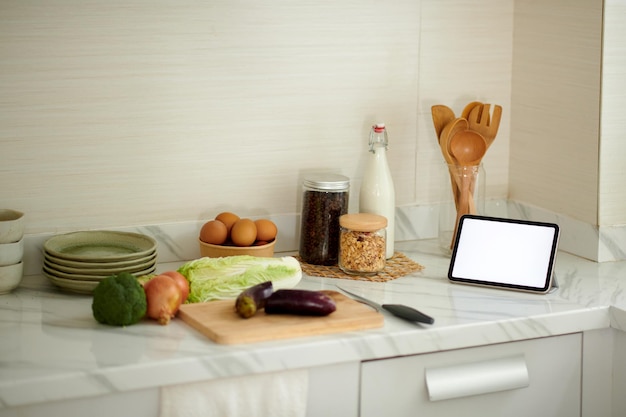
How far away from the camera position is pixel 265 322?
1.69 m

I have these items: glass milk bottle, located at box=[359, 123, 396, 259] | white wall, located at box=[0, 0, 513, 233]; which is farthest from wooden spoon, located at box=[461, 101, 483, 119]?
glass milk bottle, located at box=[359, 123, 396, 259]

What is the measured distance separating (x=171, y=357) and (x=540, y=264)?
90 cm

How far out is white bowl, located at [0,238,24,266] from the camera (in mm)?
1861

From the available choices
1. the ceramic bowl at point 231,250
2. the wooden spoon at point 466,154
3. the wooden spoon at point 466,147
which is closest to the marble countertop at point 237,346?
the ceramic bowl at point 231,250

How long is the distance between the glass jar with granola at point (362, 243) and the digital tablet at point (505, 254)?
0.17 m

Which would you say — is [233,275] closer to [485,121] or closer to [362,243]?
[362,243]

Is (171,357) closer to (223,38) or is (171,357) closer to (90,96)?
(90,96)

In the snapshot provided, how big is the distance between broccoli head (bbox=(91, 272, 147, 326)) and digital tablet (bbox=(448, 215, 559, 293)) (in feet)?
2.43

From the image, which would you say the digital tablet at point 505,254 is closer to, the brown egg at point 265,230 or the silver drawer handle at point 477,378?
the silver drawer handle at point 477,378

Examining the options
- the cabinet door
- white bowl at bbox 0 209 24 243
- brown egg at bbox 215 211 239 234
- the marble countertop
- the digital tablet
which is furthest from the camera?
brown egg at bbox 215 211 239 234

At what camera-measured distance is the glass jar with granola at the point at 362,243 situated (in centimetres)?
205

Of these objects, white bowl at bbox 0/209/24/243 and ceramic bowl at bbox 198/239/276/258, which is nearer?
white bowl at bbox 0/209/24/243

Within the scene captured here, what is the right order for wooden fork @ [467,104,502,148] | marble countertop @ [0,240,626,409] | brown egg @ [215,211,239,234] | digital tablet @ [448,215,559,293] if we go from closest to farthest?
marble countertop @ [0,240,626,409] → digital tablet @ [448,215,559,293] → brown egg @ [215,211,239,234] → wooden fork @ [467,104,502,148]

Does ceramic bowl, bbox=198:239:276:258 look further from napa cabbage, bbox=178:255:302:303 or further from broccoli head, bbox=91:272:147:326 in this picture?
broccoli head, bbox=91:272:147:326
